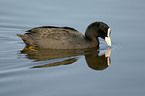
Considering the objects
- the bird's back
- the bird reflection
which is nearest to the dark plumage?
the bird's back

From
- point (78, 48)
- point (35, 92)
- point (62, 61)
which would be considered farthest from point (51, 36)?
point (35, 92)

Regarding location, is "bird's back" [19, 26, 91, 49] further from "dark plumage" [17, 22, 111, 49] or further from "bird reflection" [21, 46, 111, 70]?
"bird reflection" [21, 46, 111, 70]

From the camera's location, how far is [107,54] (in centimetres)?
A: 852

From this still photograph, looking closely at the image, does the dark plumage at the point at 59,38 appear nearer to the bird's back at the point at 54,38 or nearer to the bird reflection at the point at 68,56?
the bird's back at the point at 54,38

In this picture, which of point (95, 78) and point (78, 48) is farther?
point (78, 48)

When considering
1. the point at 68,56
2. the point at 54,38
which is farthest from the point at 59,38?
the point at 68,56

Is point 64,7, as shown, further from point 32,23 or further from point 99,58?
point 99,58

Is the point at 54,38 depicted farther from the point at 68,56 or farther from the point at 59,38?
the point at 68,56

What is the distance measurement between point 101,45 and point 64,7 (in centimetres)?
283

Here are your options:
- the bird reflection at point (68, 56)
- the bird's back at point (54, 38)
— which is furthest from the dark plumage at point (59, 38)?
the bird reflection at point (68, 56)

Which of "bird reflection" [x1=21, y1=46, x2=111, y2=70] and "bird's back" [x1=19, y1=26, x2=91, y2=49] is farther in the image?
"bird's back" [x1=19, y1=26, x2=91, y2=49]

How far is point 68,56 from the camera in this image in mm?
8094

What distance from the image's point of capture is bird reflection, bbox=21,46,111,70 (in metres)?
7.48

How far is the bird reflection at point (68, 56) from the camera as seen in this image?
24.5ft
